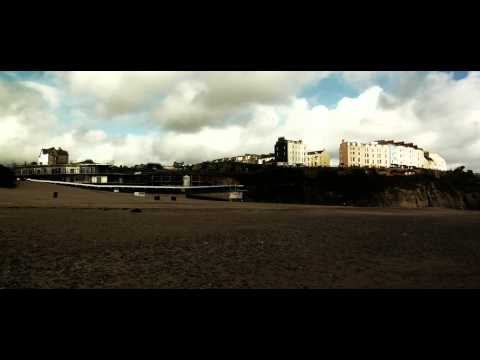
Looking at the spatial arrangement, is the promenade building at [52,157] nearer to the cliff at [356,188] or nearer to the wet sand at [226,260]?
the cliff at [356,188]

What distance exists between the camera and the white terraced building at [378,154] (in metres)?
152

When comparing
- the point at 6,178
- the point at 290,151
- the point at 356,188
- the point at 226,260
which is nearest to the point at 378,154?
the point at 290,151

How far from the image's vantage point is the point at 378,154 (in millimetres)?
156500

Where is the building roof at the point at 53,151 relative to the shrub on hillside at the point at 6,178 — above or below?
above

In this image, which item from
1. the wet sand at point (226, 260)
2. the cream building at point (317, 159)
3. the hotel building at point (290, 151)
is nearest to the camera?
the wet sand at point (226, 260)

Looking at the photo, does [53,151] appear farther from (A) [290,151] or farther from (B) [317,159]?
(B) [317,159]

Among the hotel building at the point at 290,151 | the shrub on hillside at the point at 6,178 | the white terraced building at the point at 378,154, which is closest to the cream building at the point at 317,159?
the hotel building at the point at 290,151

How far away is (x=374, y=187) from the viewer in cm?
9700

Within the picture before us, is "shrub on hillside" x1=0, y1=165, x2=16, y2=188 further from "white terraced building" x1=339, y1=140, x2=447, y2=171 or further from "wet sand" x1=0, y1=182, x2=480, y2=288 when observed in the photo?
"white terraced building" x1=339, y1=140, x2=447, y2=171

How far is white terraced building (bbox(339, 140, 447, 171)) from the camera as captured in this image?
500 feet

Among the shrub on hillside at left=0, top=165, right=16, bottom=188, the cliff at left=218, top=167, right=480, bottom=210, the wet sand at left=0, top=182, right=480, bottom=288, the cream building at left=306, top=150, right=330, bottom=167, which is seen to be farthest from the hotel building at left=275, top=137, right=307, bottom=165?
the wet sand at left=0, top=182, right=480, bottom=288

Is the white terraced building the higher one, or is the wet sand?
the white terraced building
